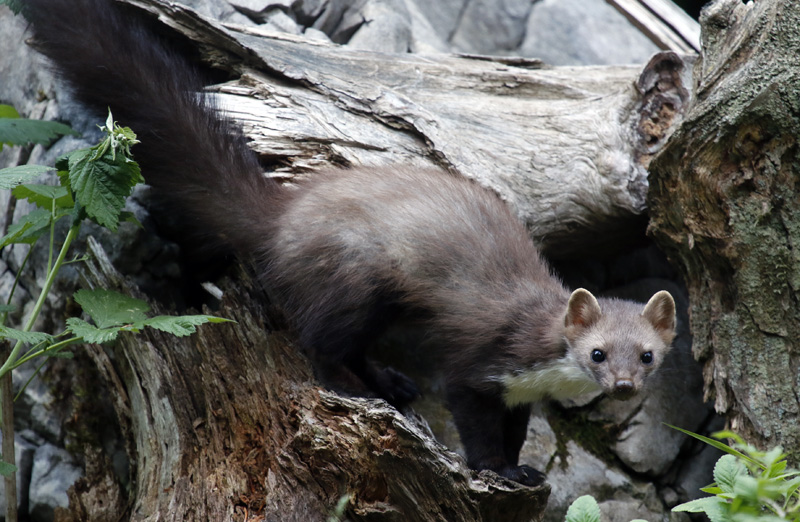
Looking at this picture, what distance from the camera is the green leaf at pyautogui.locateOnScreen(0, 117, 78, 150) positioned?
4039 mm

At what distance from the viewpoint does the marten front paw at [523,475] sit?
4023 millimetres

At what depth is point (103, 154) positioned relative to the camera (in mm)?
3416

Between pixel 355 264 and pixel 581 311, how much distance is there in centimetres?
138

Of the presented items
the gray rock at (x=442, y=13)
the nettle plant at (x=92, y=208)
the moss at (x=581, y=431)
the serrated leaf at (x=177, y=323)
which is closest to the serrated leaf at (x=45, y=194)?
the nettle plant at (x=92, y=208)

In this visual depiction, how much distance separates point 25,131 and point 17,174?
807 mm

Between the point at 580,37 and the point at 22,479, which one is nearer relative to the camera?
the point at 22,479

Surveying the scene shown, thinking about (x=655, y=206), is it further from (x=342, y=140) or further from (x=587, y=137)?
(x=342, y=140)

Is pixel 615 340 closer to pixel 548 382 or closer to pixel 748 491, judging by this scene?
pixel 548 382

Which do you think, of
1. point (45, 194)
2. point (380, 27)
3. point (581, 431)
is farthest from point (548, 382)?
point (380, 27)

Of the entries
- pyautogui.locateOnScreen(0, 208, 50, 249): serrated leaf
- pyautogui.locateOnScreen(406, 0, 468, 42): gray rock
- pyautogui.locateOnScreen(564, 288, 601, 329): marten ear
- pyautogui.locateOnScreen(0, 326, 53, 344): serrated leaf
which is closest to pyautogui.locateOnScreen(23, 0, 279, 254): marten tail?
pyautogui.locateOnScreen(0, 208, 50, 249): serrated leaf

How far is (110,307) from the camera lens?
Answer: 3801 mm

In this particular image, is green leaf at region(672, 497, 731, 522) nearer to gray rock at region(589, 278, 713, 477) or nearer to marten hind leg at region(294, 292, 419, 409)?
marten hind leg at region(294, 292, 419, 409)

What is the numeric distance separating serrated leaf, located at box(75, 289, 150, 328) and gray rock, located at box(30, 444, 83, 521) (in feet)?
5.18

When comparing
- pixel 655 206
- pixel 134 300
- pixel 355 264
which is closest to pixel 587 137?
pixel 655 206
